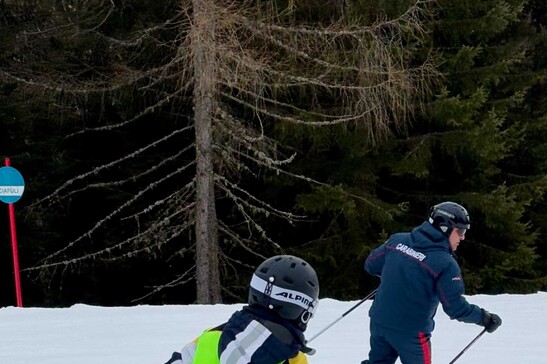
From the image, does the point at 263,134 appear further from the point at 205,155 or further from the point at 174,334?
the point at 174,334

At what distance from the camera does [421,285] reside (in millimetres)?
4383

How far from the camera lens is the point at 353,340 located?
6.96 metres

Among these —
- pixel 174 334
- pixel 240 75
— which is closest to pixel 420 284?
pixel 174 334

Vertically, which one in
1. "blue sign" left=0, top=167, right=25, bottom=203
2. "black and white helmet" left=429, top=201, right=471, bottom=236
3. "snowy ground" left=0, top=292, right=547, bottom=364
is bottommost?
"snowy ground" left=0, top=292, right=547, bottom=364

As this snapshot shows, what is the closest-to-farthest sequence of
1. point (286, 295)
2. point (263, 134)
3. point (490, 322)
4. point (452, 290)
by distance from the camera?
point (286, 295) < point (452, 290) < point (490, 322) < point (263, 134)

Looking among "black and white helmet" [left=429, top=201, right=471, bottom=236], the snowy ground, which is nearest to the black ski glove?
"black and white helmet" [left=429, top=201, right=471, bottom=236]

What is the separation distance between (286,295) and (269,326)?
120 mm

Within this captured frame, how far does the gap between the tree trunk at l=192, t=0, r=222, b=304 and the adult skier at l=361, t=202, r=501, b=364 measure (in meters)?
5.82

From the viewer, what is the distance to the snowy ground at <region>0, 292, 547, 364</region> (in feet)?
21.4

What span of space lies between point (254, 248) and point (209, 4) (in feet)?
19.1

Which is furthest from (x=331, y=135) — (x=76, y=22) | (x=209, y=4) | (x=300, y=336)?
(x=300, y=336)

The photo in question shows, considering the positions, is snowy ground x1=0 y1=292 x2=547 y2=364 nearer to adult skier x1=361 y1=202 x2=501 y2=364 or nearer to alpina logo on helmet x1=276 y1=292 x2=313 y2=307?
adult skier x1=361 y1=202 x2=501 y2=364

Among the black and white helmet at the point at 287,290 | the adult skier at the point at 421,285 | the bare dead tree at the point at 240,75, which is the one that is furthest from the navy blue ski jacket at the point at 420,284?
the bare dead tree at the point at 240,75

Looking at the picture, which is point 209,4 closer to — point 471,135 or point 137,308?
point 137,308
